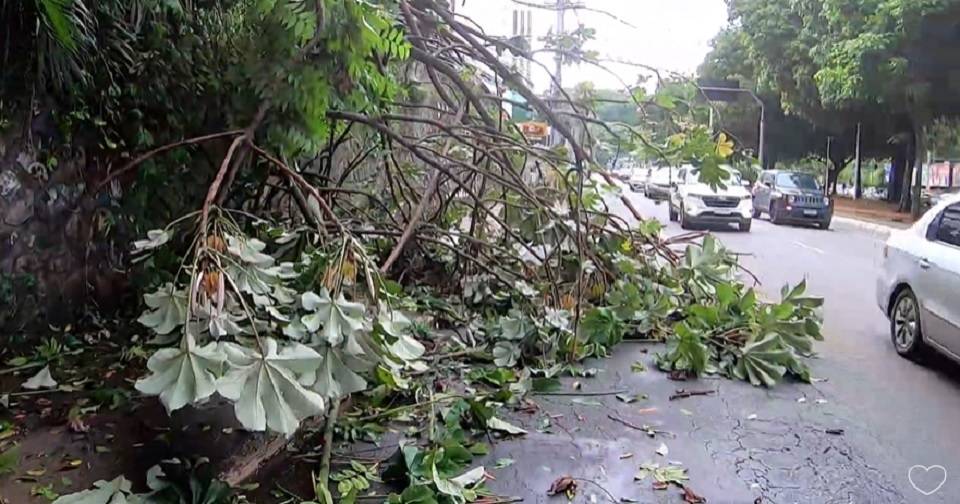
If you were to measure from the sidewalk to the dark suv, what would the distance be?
5.57ft

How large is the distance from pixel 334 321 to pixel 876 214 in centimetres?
2558

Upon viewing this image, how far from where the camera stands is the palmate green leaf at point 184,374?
2922mm

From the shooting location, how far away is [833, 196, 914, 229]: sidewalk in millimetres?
22078

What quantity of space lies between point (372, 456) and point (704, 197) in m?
16.1

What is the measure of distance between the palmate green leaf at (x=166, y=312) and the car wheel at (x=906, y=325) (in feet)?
18.9

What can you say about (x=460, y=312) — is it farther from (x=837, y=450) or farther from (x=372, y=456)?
(x=837, y=450)

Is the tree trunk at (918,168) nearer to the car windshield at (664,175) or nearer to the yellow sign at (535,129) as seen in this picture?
the car windshield at (664,175)

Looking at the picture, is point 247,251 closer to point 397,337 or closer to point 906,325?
point 397,337

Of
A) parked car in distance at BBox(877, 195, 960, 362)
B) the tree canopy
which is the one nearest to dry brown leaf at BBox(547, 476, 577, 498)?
parked car in distance at BBox(877, 195, 960, 362)

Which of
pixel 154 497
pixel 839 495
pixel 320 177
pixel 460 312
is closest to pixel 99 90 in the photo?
pixel 320 177

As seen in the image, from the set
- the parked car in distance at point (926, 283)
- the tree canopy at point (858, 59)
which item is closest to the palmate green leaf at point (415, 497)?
the parked car in distance at point (926, 283)

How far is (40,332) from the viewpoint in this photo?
16.9 ft

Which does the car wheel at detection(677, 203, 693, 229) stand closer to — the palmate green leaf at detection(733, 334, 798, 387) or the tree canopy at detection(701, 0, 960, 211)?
the tree canopy at detection(701, 0, 960, 211)

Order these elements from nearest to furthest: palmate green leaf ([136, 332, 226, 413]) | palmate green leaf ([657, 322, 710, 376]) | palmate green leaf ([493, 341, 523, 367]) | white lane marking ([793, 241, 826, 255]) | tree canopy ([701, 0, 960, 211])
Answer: palmate green leaf ([136, 332, 226, 413]) < palmate green leaf ([493, 341, 523, 367]) < palmate green leaf ([657, 322, 710, 376]) < white lane marking ([793, 241, 826, 255]) < tree canopy ([701, 0, 960, 211])
